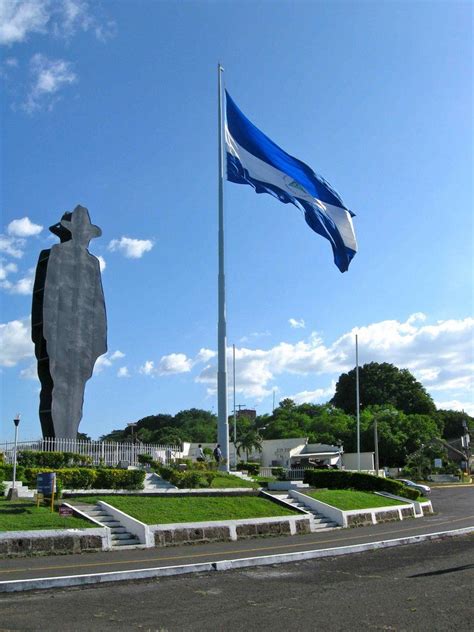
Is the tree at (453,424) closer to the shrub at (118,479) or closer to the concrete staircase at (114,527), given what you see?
the shrub at (118,479)

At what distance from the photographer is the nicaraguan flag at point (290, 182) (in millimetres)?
28672

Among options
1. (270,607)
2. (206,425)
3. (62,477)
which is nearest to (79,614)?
(270,607)

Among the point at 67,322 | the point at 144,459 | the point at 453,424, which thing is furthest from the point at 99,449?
the point at 453,424

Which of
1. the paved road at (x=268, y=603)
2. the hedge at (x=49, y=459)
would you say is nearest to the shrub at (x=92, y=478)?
the hedge at (x=49, y=459)

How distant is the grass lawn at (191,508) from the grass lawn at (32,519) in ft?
5.97

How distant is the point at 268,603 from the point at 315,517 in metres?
14.5

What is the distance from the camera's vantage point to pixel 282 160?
29297 millimetres

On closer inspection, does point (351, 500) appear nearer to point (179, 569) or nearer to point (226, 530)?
point (226, 530)

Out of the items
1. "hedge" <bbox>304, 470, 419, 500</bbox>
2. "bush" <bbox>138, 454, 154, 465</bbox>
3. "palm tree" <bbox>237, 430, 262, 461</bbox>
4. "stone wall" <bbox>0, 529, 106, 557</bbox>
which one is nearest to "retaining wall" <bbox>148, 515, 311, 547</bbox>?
"stone wall" <bbox>0, 529, 106, 557</bbox>

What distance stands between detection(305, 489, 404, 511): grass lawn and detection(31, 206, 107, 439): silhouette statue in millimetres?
11335

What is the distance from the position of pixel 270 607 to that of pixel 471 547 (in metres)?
9.91

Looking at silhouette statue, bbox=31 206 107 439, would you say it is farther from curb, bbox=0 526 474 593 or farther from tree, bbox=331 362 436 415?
tree, bbox=331 362 436 415

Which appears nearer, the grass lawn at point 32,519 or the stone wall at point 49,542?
the stone wall at point 49,542

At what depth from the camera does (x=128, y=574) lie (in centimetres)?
1189
